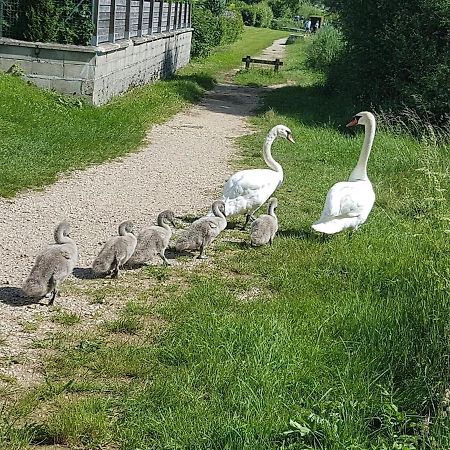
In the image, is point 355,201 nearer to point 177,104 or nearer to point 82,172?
point 82,172

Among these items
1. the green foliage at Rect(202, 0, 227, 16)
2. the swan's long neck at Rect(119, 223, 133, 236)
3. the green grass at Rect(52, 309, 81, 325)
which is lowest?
the green foliage at Rect(202, 0, 227, 16)

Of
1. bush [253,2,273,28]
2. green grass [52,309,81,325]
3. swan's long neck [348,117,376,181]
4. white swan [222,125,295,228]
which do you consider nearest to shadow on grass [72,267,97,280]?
green grass [52,309,81,325]

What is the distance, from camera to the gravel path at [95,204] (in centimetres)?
600

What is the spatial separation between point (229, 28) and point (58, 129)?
40770 millimetres

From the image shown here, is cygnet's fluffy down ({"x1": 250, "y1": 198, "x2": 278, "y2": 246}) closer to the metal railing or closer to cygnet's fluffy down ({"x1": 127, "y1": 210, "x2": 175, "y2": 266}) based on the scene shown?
cygnet's fluffy down ({"x1": 127, "y1": 210, "x2": 175, "y2": 266})

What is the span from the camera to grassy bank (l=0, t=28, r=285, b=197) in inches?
445

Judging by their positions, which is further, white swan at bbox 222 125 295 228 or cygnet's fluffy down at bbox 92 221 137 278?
white swan at bbox 222 125 295 228

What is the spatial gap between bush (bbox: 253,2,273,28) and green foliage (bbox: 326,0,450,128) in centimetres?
A: 6995

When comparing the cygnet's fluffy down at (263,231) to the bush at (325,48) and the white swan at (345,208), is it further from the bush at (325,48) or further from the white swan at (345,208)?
the bush at (325,48)

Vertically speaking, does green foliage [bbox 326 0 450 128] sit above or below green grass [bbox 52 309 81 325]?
above

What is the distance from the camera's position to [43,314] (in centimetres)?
620

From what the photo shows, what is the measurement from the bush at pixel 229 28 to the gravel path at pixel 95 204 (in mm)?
32791

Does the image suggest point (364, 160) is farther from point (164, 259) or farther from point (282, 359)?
point (282, 359)

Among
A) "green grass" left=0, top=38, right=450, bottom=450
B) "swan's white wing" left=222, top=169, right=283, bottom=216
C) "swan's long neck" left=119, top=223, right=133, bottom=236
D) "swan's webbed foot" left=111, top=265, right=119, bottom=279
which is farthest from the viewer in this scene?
"swan's white wing" left=222, top=169, right=283, bottom=216
